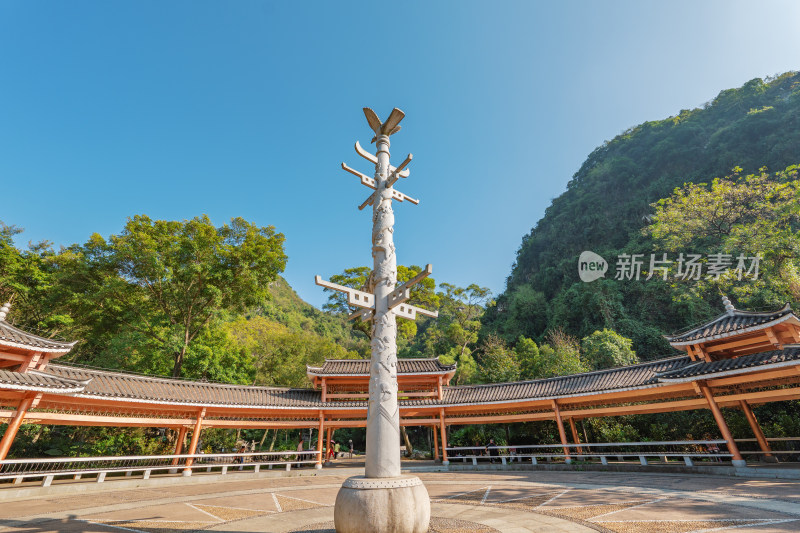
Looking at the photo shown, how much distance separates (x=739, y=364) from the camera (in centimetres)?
978

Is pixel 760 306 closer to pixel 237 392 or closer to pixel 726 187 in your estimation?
pixel 726 187

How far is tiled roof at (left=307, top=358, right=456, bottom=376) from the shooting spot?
17.0 m

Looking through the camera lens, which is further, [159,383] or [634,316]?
[634,316]

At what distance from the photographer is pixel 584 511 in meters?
5.97

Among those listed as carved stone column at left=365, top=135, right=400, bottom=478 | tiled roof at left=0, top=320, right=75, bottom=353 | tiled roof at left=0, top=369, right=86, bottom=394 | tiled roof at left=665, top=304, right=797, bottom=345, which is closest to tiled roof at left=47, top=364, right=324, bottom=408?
tiled roof at left=0, top=369, right=86, bottom=394

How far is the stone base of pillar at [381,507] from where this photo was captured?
4.07 meters

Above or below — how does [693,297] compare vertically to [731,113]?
below

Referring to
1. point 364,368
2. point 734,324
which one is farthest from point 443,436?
point 734,324

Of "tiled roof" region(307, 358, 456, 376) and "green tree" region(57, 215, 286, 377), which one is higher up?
"green tree" region(57, 215, 286, 377)

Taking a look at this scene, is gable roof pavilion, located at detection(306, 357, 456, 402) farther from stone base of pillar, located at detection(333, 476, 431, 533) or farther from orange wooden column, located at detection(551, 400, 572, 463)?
stone base of pillar, located at detection(333, 476, 431, 533)

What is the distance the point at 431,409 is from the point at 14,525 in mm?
13654

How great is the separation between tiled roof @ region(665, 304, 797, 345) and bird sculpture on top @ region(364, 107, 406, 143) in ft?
37.2

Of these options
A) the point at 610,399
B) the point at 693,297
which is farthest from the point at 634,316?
the point at 610,399

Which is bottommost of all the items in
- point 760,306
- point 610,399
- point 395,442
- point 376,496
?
point 376,496
